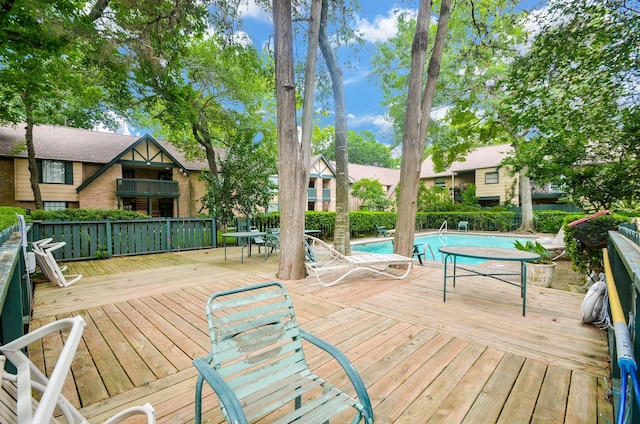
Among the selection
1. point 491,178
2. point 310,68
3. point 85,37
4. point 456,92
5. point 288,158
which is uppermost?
point 456,92

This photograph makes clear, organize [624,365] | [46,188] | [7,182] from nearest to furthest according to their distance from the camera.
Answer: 1. [624,365]
2. [7,182]
3. [46,188]

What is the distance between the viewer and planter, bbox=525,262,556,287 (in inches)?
208

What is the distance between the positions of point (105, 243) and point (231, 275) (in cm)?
475

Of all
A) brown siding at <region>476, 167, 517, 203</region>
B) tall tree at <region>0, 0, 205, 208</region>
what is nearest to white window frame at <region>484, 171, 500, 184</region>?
brown siding at <region>476, 167, 517, 203</region>

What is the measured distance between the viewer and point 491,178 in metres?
24.2

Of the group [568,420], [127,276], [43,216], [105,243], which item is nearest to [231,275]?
[127,276]

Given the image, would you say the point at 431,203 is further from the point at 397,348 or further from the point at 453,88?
the point at 397,348

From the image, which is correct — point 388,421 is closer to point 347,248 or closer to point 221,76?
point 347,248

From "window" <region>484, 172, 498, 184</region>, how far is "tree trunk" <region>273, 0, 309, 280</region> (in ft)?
77.4

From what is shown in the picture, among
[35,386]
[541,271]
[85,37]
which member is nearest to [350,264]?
[541,271]

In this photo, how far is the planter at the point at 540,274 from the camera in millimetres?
5293

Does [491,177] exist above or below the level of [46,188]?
above

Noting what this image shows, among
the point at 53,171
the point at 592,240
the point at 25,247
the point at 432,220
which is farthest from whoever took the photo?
the point at 432,220

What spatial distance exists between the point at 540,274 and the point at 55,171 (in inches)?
916
